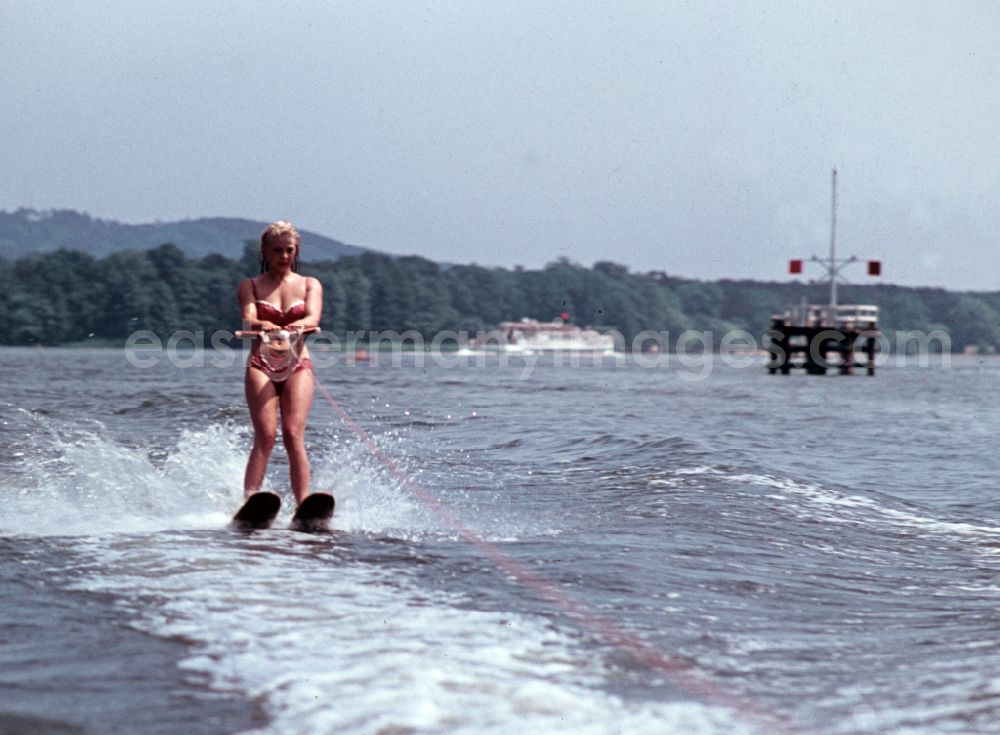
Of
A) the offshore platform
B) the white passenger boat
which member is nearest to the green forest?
the white passenger boat

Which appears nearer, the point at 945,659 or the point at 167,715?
the point at 167,715

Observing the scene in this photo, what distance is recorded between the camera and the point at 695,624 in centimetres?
528

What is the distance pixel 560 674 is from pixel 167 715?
4.29 feet

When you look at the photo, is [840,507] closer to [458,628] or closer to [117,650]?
[458,628]

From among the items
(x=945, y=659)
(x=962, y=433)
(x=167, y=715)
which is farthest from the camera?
(x=962, y=433)

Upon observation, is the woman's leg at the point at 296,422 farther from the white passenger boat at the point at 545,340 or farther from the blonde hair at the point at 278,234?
the white passenger boat at the point at 545,340

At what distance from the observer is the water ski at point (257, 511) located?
24.3 feet

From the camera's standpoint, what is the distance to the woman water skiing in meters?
7.73

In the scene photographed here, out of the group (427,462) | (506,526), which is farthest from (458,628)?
(427,462)

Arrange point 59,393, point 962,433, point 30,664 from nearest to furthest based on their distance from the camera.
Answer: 1. point 30,664
2. point 962,433
3. point 59,393

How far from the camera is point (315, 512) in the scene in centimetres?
766

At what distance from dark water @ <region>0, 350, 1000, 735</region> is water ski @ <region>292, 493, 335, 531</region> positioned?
135mm

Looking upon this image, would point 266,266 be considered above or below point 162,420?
above

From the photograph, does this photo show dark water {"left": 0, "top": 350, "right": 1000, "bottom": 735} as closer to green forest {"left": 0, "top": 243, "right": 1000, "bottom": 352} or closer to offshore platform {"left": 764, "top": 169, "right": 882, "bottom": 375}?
offshore platform {"left": 764, "top": 169, "right": 882, "bottom": 375}
